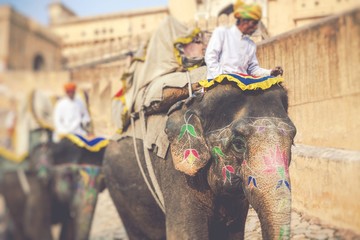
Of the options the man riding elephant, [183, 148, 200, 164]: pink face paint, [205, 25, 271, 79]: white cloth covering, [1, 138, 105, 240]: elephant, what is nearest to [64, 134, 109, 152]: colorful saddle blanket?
[1, 138, 105, 240]: elephant

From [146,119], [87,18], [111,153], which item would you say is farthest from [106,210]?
[87,18]

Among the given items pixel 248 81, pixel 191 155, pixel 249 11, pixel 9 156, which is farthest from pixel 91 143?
pixel 248 81

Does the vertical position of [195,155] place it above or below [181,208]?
above

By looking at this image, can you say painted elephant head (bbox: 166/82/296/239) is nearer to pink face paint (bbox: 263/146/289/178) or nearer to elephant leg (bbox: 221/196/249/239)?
pink face paint (bbox: 263/146/289/178)

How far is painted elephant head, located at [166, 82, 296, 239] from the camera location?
2359mm

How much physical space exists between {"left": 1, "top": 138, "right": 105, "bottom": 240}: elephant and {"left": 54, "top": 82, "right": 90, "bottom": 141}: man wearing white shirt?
1.16 ft

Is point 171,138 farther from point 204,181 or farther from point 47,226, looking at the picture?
point 47,226

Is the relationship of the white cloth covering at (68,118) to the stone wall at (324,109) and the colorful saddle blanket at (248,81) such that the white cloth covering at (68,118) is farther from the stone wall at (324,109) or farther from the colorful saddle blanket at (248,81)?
the colorful saddle blanket at (248,81)

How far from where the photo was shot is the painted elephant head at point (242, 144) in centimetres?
236

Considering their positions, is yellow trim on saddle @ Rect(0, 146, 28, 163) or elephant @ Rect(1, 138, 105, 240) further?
yellow trim on saddle @ Rect(0, 146, 28, 163)

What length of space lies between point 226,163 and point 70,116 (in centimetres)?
420

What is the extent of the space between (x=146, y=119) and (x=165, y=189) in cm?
71

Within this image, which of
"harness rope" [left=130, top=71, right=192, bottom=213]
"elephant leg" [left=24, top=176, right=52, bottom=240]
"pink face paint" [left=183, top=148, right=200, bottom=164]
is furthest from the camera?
"elephant leg" [left=24, top=176, right=52, bottom=240]

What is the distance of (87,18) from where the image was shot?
101 feet
